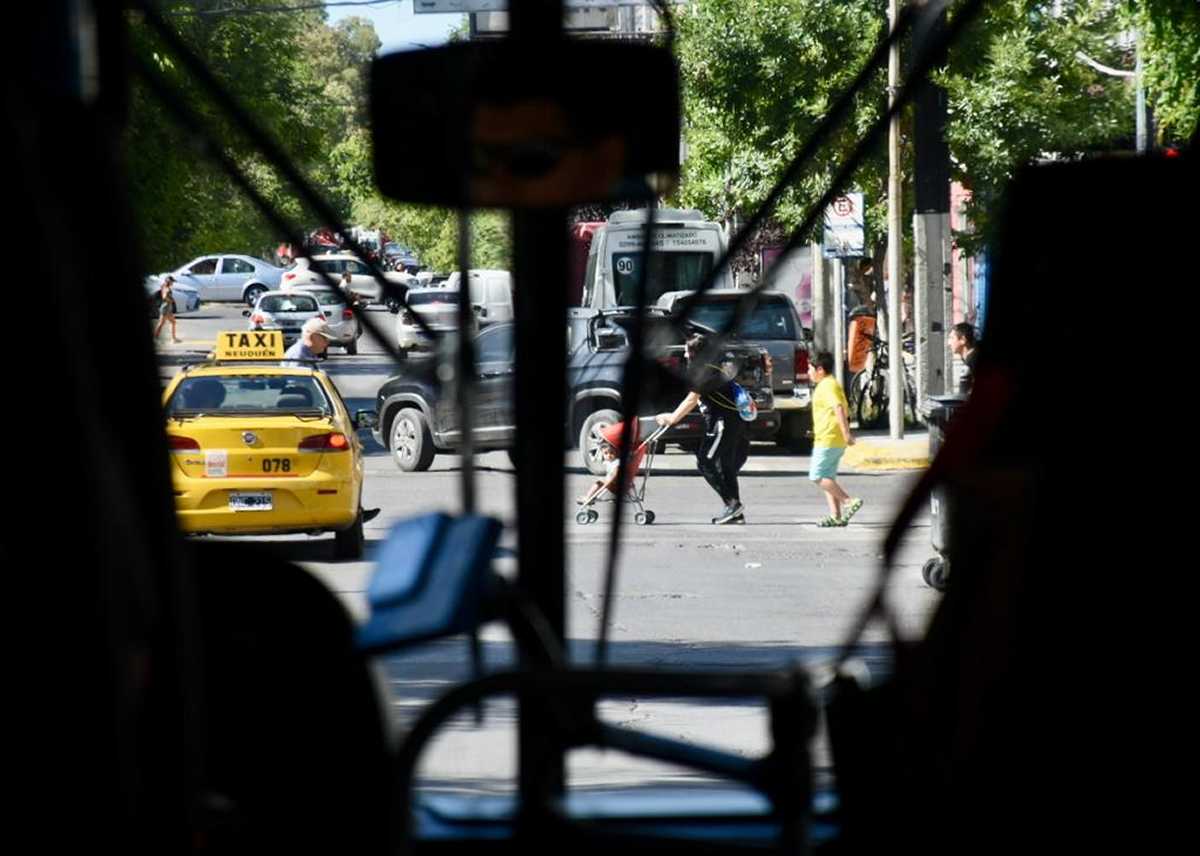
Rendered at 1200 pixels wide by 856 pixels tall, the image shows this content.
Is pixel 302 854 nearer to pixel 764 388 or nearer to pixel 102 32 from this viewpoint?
pixel 102 32

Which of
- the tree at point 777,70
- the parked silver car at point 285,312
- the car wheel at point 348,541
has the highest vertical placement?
the tree at point 777,70

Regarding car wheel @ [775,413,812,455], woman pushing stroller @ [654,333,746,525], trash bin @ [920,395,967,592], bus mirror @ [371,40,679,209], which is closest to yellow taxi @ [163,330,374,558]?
woman pushing stroller @ [654,333,746,525]

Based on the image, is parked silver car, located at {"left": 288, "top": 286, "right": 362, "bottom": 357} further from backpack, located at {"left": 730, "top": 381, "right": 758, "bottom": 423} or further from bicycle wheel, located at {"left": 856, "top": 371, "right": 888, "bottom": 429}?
backpack, located at {"left": 730, "top": 381, "right": 758, "bottom": 423}

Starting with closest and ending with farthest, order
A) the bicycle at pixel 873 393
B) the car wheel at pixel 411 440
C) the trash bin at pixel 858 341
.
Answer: the car wheel at pixel 411 440 < the trash bin at pixel 858 341 < the bicycle at pixel 873 393

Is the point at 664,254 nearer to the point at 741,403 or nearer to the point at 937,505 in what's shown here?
the point at 741,403

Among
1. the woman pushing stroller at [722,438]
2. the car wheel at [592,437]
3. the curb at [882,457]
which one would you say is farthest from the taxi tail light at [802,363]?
the woman pushing stroller at [722,438]

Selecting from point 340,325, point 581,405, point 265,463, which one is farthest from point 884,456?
point 340,325

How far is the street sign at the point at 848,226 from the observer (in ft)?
82.3

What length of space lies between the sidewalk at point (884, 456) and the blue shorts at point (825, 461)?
5770 mm

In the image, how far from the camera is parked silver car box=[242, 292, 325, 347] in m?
49.8

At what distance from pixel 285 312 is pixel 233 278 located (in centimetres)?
1614

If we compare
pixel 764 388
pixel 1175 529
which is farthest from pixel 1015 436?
pixel 764 388

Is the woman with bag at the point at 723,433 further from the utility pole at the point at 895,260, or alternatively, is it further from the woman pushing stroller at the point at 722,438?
the utility pole at the point at 895,260

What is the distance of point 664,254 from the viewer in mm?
34156
